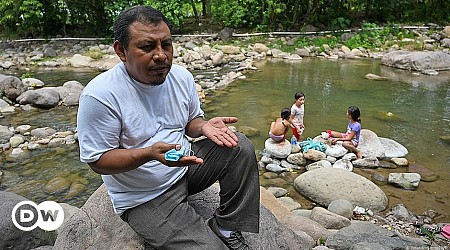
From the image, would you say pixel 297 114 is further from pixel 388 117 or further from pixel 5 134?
pixel 5 134

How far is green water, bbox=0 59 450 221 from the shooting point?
579 centimetres

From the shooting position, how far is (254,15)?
17.5 m

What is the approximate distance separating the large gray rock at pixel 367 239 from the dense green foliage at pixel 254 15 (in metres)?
13.6

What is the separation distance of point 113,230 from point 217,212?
28.6 inches

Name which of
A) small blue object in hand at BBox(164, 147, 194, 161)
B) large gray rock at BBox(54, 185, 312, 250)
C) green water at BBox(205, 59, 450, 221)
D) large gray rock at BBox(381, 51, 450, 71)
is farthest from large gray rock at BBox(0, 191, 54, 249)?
large gray rock at BBox(381, 51, 450, 71)

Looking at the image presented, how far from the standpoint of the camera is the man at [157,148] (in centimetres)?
221

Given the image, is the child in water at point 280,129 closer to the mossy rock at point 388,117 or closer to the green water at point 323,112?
the green water at point 323,112

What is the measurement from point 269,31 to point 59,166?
12.2 m

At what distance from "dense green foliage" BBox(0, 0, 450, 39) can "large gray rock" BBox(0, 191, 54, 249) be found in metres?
13.3

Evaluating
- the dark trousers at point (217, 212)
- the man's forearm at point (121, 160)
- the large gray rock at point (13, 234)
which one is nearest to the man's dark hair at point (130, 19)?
the man's forearm at point (121, 160)

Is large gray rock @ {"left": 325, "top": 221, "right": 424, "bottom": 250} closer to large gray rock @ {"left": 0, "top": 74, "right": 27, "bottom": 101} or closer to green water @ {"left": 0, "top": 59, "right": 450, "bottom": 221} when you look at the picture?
green water @ {"left": 0, "top": 59, "right": 450, "bottom": 221}

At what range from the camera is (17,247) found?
11.4ft

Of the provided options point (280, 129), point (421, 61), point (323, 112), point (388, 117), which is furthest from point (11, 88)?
point (421, 61)

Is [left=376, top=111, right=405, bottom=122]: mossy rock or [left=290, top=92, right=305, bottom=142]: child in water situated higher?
[left=290, top=92, right=305, bottom=142]: child in water
